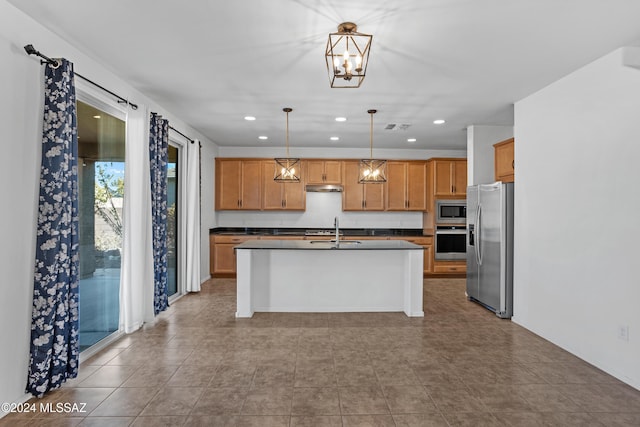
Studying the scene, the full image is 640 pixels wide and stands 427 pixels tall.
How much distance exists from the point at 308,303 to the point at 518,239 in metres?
2.69

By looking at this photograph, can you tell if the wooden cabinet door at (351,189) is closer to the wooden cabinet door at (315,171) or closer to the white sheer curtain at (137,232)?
the wooden cabinet door at (315,171)

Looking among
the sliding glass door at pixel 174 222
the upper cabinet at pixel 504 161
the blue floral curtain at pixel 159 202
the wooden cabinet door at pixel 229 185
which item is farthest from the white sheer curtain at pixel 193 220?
the upper cabinet at pixel 504 161

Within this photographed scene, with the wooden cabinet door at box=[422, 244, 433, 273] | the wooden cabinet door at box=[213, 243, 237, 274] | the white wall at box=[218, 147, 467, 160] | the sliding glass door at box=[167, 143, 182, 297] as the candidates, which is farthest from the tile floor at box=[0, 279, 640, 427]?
the white wall at box=[218, 147, 467, 160]

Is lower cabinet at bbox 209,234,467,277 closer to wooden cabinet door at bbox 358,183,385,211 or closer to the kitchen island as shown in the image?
wooden cabinet door at bbox 358,183,385,211

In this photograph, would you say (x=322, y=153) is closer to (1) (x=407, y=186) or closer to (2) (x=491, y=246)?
(1) (x=407, y=186)

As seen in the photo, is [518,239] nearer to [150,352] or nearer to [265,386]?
[265,386]

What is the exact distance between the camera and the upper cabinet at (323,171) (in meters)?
7.48

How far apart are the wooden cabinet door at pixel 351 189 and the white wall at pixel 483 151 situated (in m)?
2.36

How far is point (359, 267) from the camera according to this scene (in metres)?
4.93

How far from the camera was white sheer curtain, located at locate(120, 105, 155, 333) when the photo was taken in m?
3.87

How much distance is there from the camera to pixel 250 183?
7469 millimetres

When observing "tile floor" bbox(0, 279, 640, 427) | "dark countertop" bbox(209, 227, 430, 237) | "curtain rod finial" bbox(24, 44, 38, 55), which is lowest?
"tile floor" bbox(0, 279, 640, 427)

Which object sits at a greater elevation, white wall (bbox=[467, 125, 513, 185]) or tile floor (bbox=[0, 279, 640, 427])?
white wall (bbox=[467, 125, 513, 185])

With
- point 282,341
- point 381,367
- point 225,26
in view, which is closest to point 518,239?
point 381,367
